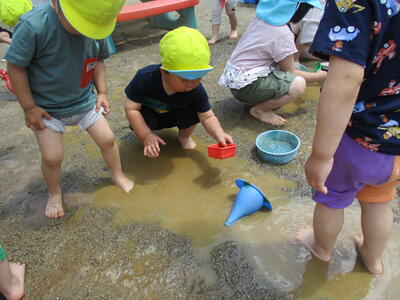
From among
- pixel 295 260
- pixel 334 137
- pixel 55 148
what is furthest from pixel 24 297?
pixel 334 137

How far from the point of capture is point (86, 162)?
7.87 ft

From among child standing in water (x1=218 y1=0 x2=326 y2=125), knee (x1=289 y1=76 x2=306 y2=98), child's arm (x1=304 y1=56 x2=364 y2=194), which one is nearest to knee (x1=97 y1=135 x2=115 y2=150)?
child standing in water (x1=218 y1=0 x2=326 y2=125)

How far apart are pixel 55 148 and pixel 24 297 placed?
2.39 feet

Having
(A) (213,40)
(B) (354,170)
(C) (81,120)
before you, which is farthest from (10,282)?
(A) (213,40)

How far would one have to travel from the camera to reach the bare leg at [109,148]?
6.47 ft

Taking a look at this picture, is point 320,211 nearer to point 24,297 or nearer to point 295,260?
point 295,260

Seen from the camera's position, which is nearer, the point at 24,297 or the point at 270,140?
the point at 24,297

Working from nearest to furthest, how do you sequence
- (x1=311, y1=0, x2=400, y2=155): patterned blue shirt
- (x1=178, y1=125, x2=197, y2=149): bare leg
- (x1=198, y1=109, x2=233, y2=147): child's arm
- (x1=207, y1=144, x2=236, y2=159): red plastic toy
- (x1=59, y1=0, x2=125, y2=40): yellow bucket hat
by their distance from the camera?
(x1=311, y1=0, x2=400, y2=155): patterned blue shirt
(x1=59, y1=0, x2=125, y2=40): yellow bucket hat
(x1=207, y1=144, x2=236, y2=159): red plastic toy
(x1=198, y1=109, x2=233, y2=147): child's arm
(x1=178, y1=125, x2=197, y2=149): bare leg

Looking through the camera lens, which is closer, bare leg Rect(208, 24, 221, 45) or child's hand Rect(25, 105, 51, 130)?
child's hand Rect(25, 105, 51, 130)

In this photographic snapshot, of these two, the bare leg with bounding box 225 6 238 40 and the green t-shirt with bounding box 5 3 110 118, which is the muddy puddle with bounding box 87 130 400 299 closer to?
the green t-shirt with bounding box 5 3 110 118

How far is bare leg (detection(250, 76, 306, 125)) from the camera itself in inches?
105

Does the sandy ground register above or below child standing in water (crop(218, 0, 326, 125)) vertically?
below

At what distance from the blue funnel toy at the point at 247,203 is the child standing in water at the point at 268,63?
0.98m

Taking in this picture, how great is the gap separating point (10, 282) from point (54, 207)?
53cm
